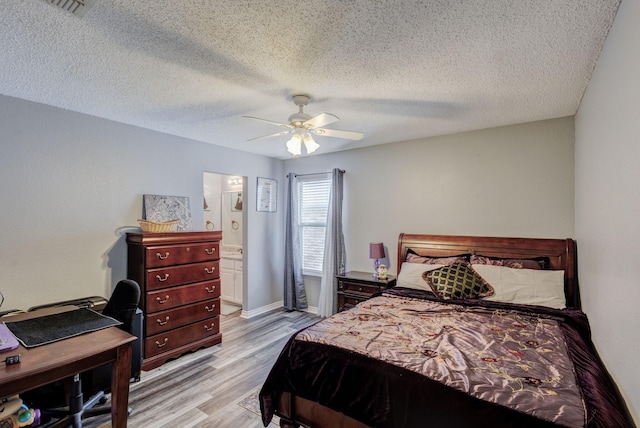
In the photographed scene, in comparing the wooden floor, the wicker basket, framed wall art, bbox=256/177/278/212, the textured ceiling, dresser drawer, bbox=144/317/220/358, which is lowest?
the wooden floor

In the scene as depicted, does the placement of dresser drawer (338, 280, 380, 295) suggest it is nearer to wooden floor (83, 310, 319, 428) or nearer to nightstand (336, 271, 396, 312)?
nightstand (336, 271, 396, 312)

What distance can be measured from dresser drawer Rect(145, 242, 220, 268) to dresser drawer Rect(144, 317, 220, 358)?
71 cm

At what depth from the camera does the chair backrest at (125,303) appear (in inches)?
90.0

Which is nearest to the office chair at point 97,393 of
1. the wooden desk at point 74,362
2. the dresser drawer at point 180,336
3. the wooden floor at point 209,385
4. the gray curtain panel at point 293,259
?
the wooden floor at point 209,385

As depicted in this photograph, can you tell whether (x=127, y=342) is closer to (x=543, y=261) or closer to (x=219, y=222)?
(x=543, y=261)

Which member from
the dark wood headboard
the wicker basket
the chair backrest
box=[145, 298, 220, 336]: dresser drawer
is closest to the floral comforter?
the dark wood headboard

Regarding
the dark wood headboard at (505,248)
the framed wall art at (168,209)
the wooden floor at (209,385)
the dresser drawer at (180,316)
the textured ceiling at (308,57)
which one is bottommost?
the wooden floor at (209,385)

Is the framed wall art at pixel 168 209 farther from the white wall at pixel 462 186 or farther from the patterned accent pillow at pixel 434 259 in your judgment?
the patterned accent pillow at pixel 434 259

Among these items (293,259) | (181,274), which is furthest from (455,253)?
(181,274)

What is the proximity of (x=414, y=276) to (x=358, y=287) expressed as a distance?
0.79 m

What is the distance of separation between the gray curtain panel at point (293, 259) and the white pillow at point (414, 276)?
1.89 meters

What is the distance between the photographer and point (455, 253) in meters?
3.55

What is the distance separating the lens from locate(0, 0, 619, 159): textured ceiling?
1.53m

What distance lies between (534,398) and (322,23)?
2.06 metres
